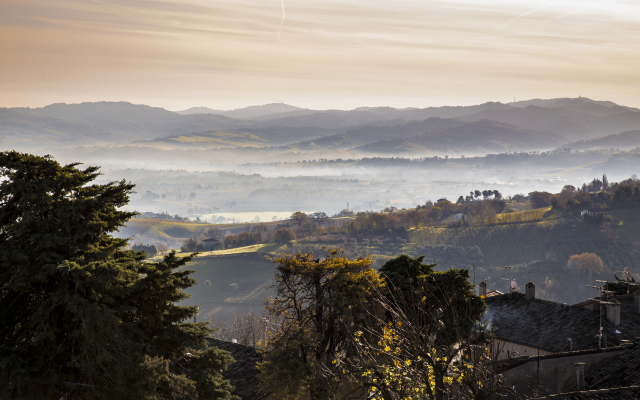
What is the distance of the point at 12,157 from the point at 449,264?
143m

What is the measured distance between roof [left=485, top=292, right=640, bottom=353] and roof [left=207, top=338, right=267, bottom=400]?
11.4 metres

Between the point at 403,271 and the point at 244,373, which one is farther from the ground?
the point at 403,271

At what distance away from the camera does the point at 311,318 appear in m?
24.1

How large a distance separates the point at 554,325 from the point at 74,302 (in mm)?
24556

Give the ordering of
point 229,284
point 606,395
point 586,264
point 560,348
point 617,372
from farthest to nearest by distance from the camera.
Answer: point 586,264, point 229,284, point 560,348, point 617,372, point 606,395

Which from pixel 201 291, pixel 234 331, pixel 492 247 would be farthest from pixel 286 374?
pixel 492 247

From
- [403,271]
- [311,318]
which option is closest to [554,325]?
[403,271]

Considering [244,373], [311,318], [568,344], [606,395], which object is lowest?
[244,373]

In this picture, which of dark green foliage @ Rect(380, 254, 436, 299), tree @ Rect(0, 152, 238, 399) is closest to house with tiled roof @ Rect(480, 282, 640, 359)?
dark green foliage @ Rect(380, 254, 436, 299)

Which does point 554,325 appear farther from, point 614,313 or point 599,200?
point 599,200

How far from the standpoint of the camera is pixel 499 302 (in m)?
34.6

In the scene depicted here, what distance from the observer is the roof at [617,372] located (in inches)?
696

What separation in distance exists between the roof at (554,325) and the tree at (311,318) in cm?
750

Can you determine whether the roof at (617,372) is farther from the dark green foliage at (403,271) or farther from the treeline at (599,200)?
the treeline at (599,200)
